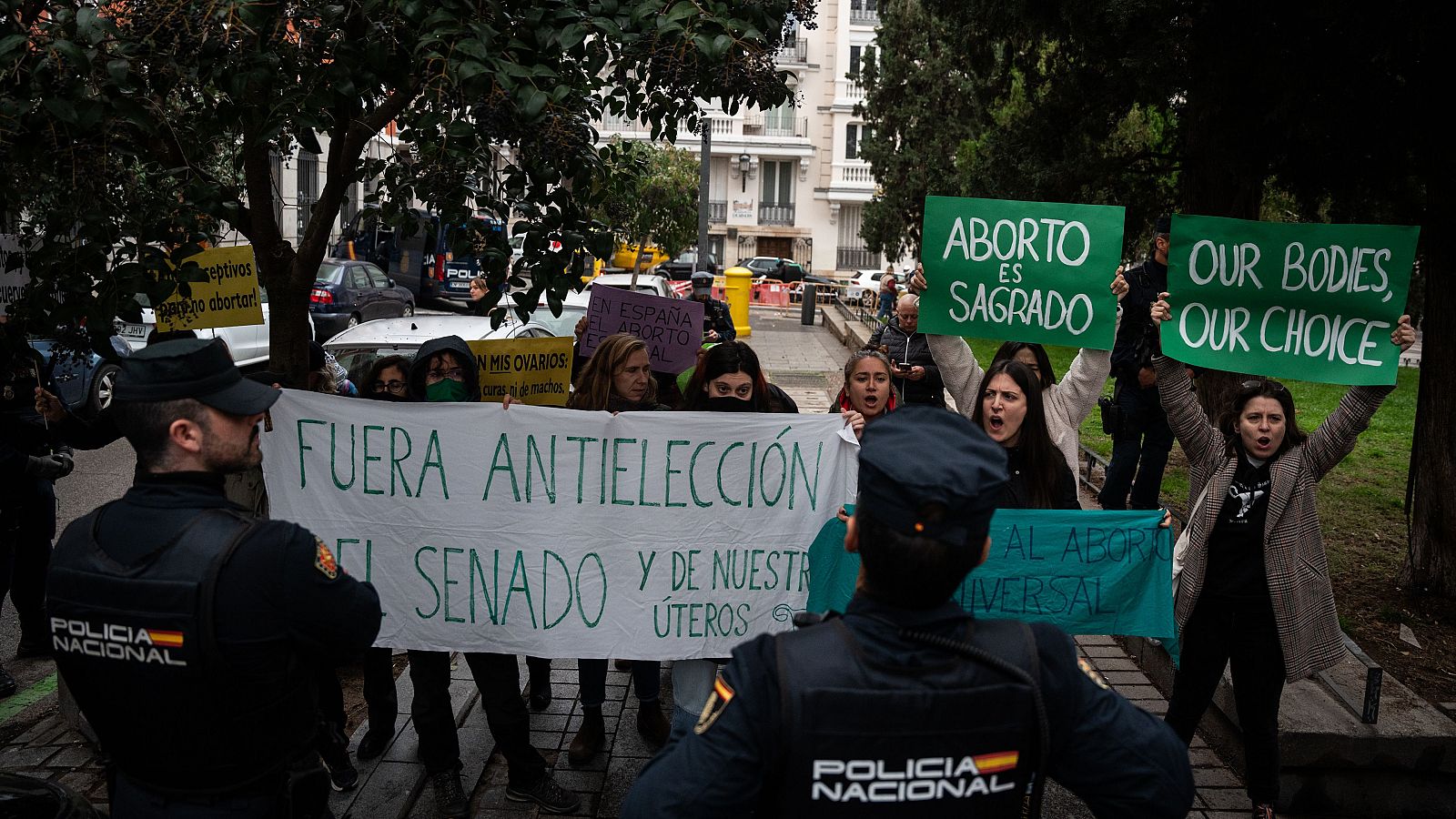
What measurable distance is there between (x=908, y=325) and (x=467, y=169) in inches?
167

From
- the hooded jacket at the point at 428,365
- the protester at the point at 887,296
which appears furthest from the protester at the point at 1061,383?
the protester at the point at 887,296

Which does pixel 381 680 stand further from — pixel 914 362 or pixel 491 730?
pixel 914 362

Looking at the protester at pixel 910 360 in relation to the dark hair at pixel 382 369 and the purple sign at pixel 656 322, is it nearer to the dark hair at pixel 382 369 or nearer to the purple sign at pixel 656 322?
the purple sign at pixel 656 322

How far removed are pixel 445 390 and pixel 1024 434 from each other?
7.67 feet

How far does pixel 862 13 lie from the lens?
51.6m

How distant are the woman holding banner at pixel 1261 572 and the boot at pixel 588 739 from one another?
7.77 feet

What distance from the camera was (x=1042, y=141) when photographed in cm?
1058

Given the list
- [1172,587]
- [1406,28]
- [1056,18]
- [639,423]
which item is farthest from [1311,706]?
[1056,18]

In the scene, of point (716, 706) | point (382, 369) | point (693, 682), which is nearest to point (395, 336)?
point (382, 369)

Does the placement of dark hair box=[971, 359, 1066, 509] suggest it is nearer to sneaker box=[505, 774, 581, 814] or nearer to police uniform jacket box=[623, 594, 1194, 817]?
sneaker box=[505, 774, 581, 814]

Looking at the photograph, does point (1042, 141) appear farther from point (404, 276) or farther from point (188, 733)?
point (404, 276)

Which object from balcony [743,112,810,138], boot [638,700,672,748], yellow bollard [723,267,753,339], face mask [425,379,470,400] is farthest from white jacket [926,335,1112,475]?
balcony [743,112,810,138]

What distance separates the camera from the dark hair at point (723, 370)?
538cm

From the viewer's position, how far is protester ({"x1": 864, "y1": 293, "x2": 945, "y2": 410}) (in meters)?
7.73
